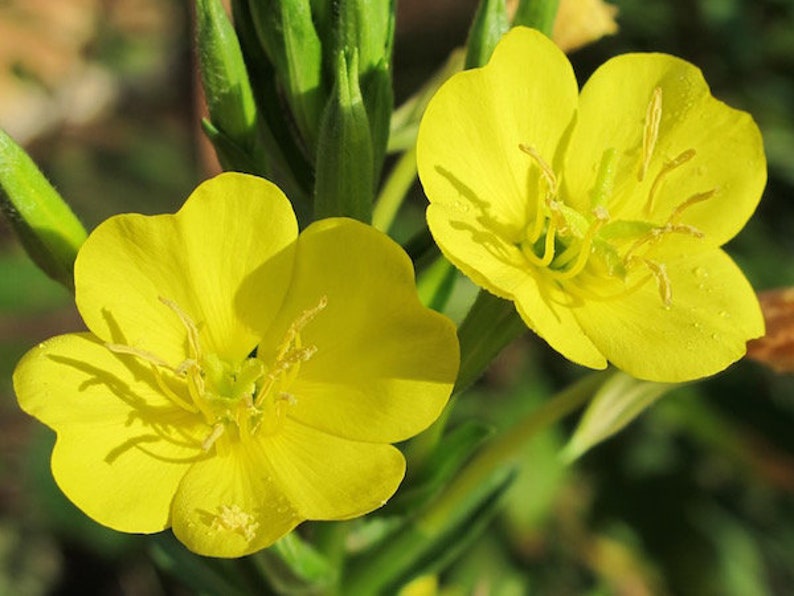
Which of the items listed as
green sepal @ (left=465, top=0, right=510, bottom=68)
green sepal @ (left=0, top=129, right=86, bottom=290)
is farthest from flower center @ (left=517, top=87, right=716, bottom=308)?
green sepal @ (left=0, top=129, right=86, bottom=290)

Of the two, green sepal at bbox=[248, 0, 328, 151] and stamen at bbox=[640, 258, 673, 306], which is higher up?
green sepal at bbox=[248, 0, 328, 151]

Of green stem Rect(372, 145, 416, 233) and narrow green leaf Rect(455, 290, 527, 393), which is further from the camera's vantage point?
green stem Rect(372, 145, 416, 233)

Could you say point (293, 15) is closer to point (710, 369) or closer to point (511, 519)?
point (710, 369)

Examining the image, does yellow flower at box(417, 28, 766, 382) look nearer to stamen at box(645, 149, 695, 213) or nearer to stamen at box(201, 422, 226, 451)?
stamen at box(645, 149, 695, 213)

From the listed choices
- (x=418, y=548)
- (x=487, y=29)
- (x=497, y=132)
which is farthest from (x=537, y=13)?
(x=418, y=548)

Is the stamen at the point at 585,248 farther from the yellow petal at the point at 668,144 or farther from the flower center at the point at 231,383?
the flower center at the point at 231,383

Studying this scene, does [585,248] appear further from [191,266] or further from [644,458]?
[644,458]

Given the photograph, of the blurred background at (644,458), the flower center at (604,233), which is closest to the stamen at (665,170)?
the flower center at (604,233)
